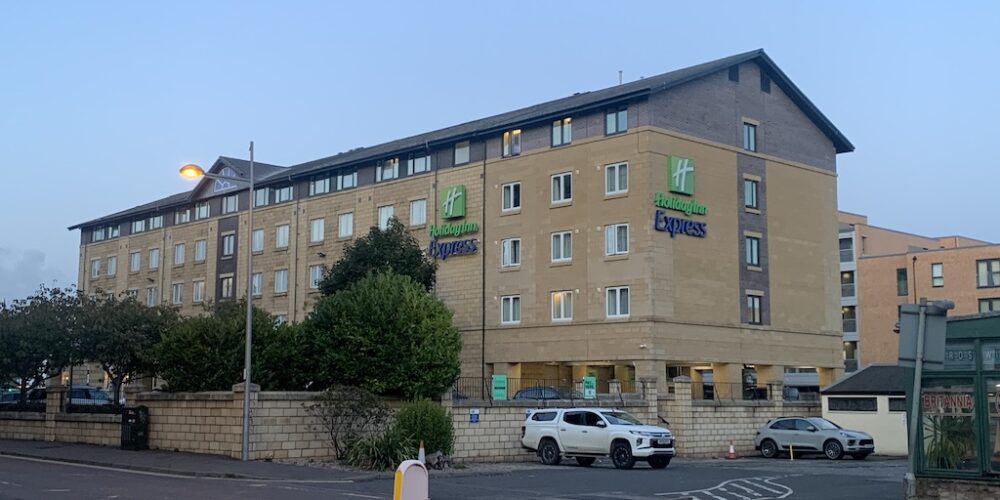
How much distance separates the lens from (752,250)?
48.6 meters

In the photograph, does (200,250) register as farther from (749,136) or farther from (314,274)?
(749,136)

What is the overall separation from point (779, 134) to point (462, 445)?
26.3 meters

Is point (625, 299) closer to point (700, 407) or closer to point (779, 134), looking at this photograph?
point (700, 407)

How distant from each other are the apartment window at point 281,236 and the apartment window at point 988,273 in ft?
152

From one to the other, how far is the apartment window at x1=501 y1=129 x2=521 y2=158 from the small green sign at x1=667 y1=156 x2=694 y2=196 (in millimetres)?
7825

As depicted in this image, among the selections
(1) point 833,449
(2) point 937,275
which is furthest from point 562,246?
(2) point 937,275

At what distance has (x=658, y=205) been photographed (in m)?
44.2

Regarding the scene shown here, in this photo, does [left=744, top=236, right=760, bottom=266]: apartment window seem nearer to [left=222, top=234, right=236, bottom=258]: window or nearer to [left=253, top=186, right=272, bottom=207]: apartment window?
[left=253, top=186, right=272, bottom=207]: apartment window

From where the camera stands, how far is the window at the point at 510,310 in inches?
1913

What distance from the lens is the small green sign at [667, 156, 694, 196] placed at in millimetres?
44719

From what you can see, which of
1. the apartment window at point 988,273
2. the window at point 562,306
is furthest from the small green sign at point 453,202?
the apartment window at point 988,273

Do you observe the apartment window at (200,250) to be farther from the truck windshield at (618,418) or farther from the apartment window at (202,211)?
the truck windshield at (618,418)

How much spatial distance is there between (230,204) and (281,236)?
6.39 m

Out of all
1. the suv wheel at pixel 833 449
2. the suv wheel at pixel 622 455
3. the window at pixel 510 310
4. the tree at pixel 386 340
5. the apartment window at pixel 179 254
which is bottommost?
the suv wheel at pixel 833 449
